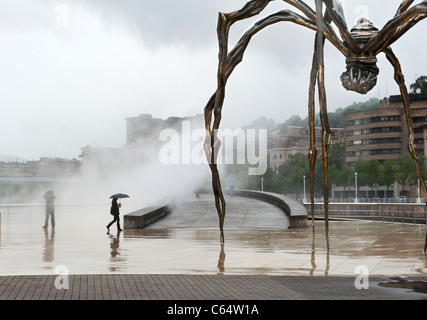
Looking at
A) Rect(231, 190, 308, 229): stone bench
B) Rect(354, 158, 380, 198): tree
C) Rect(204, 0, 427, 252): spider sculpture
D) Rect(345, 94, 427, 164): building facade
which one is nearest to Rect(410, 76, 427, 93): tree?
Rect(345, 94, 427, 164): building facade

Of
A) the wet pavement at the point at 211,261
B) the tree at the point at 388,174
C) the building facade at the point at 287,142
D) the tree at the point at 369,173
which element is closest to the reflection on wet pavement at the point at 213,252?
the wet pavement at the point at 211,261

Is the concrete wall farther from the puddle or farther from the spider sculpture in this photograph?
the puddle

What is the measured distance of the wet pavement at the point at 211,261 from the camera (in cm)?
877

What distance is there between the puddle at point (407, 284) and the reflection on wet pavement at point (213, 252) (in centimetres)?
80

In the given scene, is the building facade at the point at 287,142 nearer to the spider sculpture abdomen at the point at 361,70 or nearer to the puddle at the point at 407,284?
the spider sculpture abdomen at the point at 361,70

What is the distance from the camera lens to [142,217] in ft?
74.1

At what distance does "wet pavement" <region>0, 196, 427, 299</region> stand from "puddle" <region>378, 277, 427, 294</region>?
14 mm

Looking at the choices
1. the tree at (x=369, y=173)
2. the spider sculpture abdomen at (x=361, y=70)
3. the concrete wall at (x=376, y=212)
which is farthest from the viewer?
the tree at (x=369, y=173)

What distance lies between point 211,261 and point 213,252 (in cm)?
182

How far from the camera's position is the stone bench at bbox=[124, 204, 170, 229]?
880 inches

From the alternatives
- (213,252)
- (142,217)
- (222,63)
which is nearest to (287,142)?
(142,217)

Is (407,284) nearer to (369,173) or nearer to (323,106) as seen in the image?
(323,106)

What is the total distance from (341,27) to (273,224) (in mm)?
13278
